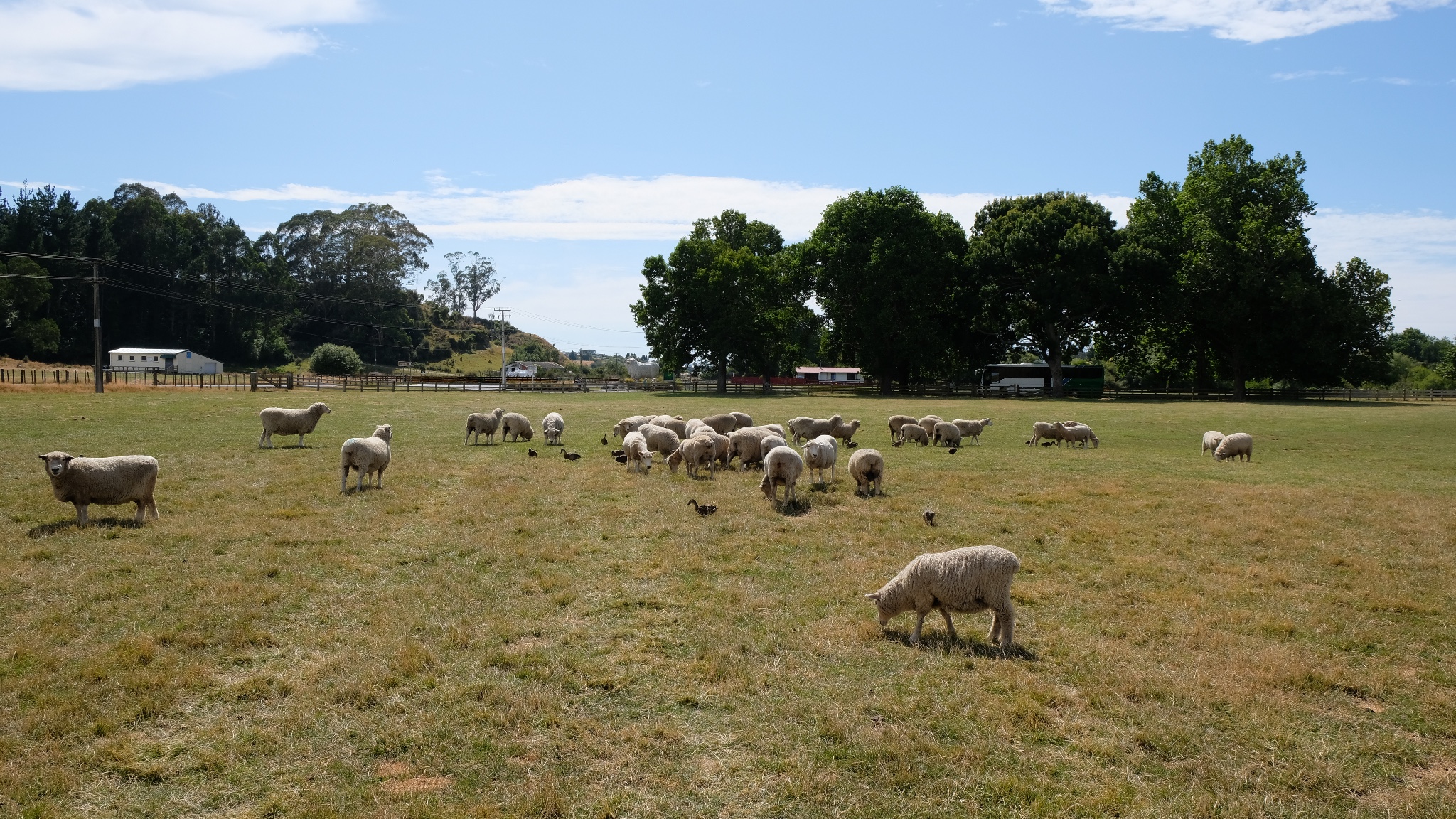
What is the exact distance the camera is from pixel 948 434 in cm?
2634

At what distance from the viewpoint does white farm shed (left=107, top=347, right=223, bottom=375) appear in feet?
288

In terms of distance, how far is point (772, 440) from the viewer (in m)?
18.2

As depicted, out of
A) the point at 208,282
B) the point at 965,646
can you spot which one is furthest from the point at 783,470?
the point at 208,282

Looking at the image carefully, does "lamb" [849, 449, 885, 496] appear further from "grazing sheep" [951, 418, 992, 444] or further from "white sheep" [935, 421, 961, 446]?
"grazing sheep" [951, 418, 992, 444]

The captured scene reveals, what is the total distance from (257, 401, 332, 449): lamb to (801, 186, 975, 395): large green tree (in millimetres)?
45972

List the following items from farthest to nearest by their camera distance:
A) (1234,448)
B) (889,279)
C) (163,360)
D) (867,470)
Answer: (163,360) < (889,279) < (1234,448) < (867,470)

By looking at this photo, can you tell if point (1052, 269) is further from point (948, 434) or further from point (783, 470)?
point (783, 470)

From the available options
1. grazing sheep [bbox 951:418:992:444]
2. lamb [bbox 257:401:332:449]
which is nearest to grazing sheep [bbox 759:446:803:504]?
lamb [bbox 257:401:332:449]

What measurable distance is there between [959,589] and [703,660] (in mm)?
2460

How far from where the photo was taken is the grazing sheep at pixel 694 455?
18.0 metres

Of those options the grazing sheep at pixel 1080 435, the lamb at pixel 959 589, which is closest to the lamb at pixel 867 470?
the lamb at pixel 959 589

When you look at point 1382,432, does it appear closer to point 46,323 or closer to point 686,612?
point 686,612

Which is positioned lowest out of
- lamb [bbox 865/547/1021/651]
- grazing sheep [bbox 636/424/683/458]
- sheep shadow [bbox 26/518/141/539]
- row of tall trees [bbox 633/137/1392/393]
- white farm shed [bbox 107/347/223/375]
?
sheep shadow [bbox 26/518/141/539]

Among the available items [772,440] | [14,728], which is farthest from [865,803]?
[772,440]
